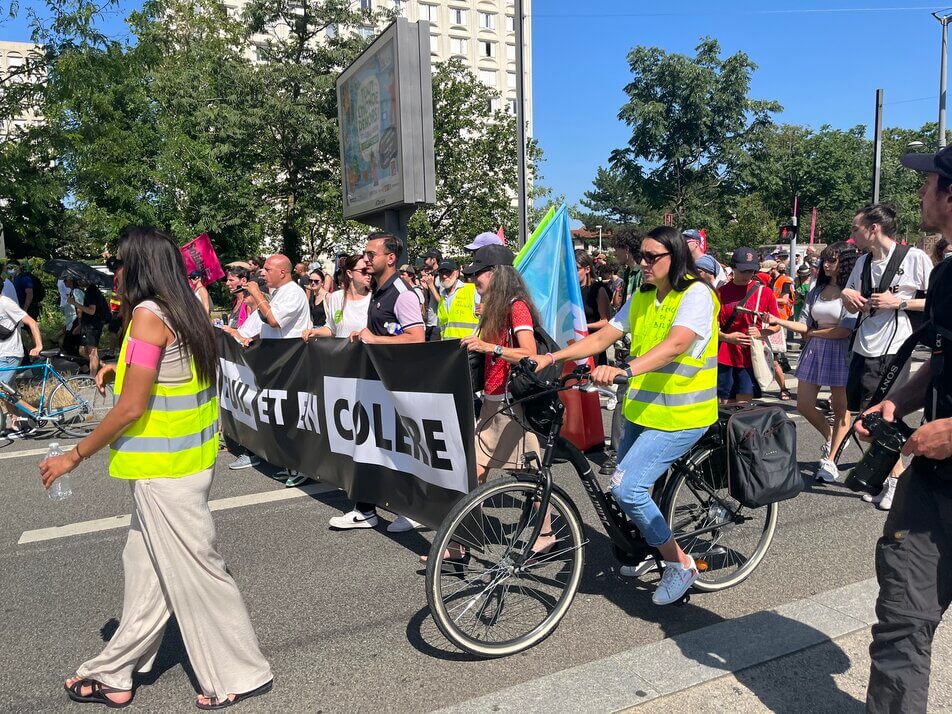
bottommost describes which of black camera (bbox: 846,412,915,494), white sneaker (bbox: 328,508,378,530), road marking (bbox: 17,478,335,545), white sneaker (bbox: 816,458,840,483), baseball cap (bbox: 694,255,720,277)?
road marking (bbox: 17,478,335,545)

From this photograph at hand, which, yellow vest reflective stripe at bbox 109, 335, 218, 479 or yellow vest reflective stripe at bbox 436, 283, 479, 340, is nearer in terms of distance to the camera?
yellow vest reflective stripe at bbox 109, 335, 218, 479

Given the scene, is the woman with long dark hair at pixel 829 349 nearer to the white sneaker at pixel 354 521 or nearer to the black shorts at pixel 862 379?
the black shorts at pixel 862 379

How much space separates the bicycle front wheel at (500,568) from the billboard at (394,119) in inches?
257

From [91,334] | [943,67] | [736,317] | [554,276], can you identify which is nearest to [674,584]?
[554,276]

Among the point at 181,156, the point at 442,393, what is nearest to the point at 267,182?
the point at 181,156

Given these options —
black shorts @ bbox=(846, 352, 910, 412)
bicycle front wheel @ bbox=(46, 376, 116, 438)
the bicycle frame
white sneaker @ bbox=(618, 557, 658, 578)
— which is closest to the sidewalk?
white sneaker @ bbox=(618, 557, 658, 578)

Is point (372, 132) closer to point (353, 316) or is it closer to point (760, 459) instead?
point (353, 316)

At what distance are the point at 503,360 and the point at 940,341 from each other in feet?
7.09

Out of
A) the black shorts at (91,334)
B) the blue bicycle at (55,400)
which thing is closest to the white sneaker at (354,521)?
the blue bicycle at (55,400)

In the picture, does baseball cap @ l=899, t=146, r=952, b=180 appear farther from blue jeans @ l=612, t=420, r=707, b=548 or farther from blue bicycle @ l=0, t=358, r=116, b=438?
blue bicycle @ l=0, t=358, r=116, b=438

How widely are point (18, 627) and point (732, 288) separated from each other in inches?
221

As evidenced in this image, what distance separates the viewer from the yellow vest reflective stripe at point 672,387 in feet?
11.1

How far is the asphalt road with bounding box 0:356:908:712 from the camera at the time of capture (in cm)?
304

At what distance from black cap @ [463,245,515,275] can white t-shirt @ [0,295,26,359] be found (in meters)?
6.02
